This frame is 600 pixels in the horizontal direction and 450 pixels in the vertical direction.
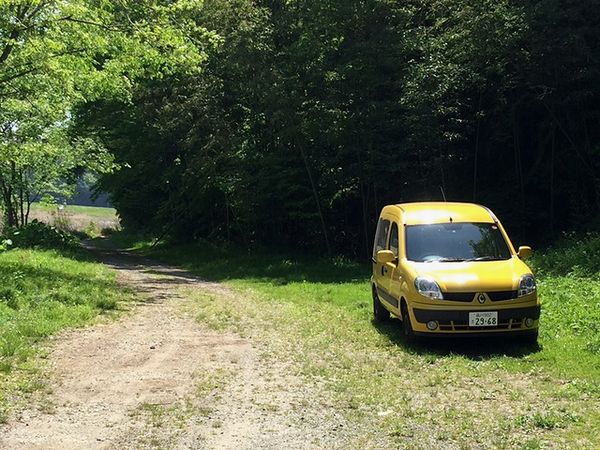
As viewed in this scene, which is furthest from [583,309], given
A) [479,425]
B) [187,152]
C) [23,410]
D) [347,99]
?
A: [187,152]

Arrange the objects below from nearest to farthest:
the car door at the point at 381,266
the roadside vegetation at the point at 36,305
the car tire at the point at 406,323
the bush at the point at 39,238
Result: 1. the roadside vegetation at the point at 36,305
2. the car tire at the point at 406,323
3. the car door at the point at 381,266
4. the bush at the point at 39,238

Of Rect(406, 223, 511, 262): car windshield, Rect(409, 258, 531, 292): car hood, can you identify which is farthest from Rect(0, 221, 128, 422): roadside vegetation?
Rect(406, 223, 511, 262): car windshield

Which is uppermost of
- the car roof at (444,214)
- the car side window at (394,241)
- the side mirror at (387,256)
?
the car roof at (444,214)

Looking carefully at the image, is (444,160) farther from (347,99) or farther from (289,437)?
(289,437)

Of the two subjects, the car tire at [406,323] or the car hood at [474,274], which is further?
the car tire at [406,323]

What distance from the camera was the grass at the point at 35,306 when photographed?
727 cm

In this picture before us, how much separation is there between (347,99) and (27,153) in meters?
10.2

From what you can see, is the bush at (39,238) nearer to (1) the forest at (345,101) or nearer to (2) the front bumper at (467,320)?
(1) the forest at (345,101)

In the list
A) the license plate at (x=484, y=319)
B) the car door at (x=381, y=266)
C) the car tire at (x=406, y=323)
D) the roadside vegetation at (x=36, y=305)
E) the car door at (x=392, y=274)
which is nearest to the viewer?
the roadside vegetation at (x=36, y=305)

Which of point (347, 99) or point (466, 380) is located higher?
point (347, 99)

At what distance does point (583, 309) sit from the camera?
10.2m

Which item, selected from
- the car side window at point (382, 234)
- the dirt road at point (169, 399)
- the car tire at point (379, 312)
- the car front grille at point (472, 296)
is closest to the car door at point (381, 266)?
the car side window at point (382, 234)

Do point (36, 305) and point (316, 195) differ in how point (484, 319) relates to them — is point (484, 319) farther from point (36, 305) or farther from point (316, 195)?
point (316, 195)

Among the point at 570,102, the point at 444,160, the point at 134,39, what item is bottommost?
the point at 444,160
